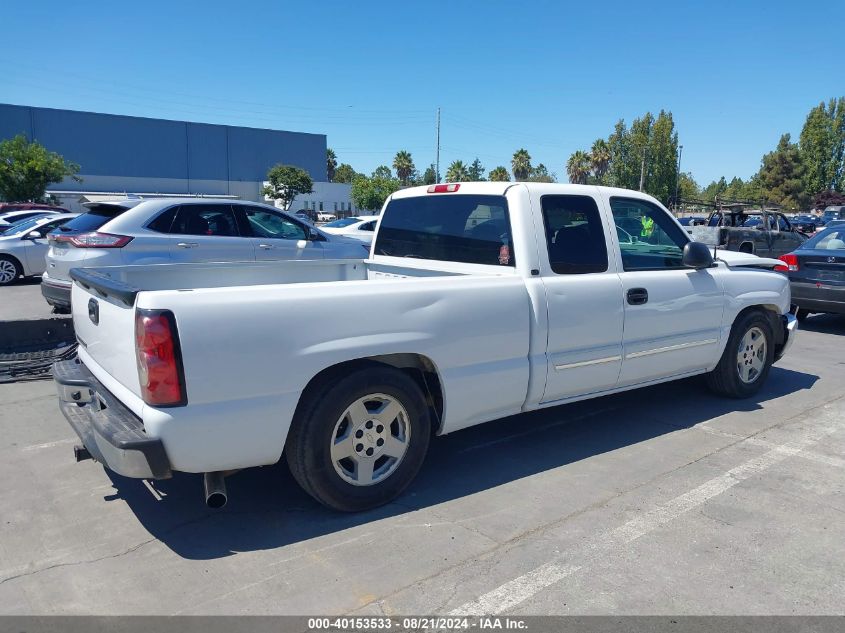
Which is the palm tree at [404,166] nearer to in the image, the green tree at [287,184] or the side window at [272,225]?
the green tree at [287,184]

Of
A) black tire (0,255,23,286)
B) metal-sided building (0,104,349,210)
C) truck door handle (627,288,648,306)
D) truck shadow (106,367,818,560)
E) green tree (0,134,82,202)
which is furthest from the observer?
metal-sided building (0,104,349,210)

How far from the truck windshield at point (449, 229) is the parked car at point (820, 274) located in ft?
20.7

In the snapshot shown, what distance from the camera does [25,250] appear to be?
1370 cm

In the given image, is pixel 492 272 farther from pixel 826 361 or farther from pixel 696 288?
pixel 826 361

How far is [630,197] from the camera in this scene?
5.22m

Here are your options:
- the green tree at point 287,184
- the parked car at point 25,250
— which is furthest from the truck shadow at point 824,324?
the green tree at point 287,184

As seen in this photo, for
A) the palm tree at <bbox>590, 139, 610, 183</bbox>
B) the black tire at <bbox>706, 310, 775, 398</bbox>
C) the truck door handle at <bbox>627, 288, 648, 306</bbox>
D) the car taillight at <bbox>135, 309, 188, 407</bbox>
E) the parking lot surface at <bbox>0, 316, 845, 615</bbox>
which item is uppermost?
the palm tree at <bbox>590, 139, 610, 183</bbox>

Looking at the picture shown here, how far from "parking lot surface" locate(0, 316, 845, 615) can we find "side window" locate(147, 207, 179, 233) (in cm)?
404

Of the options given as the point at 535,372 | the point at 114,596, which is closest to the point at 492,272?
the point at 535,372

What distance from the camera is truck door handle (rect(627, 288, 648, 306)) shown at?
4809 mm

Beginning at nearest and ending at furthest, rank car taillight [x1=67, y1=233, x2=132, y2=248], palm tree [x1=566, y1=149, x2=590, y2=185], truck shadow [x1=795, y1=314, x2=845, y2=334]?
car taillight [x1=67, y1=233, x2=132, y2=248] → truck shadow [x1=795, y1=314, x2=845, y2=334] → palm tree [x1=566, y1=149, x2=590, y2=185]

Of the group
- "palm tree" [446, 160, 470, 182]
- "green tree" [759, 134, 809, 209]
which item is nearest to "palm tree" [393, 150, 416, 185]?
"palm tree" [446, 160, 470, 182]

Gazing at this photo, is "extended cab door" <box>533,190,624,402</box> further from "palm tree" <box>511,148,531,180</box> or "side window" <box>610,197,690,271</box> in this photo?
"palm tree" <box>511,148,531,180</box>

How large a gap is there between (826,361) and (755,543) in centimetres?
544
